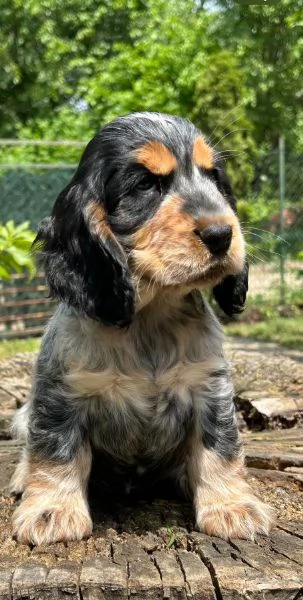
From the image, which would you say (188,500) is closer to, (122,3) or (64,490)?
(64,490)

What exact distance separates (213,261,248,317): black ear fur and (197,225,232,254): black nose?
0.69 m

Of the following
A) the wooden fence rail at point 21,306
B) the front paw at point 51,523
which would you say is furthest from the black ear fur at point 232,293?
→ the wooden fence rail at point 21,306

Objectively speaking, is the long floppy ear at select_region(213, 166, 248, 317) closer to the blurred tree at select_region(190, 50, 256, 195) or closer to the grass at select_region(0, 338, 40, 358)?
the grass at select_region(0, 338, 40, 358)

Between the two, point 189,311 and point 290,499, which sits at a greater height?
point 189,311

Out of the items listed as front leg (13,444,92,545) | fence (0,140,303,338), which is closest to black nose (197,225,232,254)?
front leg (13,444,92,545)

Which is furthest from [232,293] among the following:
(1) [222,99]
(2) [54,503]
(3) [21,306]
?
(1) [222,99]

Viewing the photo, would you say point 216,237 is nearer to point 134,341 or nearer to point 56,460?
point 134,341

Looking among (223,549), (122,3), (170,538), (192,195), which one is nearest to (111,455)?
(170,538)

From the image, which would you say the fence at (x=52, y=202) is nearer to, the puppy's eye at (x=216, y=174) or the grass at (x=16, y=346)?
the grass at (x=16, y=346)

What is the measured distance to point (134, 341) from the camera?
3.01 m

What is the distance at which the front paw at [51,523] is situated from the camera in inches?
107

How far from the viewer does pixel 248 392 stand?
16.5ft

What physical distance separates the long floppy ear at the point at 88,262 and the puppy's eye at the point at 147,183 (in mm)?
178

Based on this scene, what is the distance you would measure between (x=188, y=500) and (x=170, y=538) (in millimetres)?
616
